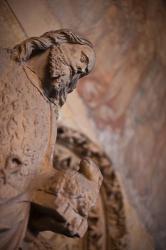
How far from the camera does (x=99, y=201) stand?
3.00 m

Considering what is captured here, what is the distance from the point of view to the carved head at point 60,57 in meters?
1.79

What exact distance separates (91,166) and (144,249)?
1915 millimetres

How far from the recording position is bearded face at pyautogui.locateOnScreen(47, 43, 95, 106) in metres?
1.80

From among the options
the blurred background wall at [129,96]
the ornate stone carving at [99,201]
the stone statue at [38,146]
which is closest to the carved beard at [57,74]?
the stone statue at [38,146]

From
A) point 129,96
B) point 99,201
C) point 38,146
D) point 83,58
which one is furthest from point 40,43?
point 129,96

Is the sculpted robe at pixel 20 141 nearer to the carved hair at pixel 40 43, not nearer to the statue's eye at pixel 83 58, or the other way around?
the carved hair at pixel 40 43

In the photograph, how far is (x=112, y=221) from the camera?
296 cm

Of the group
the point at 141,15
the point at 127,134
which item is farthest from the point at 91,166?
the point at 141,15

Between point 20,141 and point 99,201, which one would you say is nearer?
point 20,141

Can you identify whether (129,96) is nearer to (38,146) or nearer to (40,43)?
(40,43)

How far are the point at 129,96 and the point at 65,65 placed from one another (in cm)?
199

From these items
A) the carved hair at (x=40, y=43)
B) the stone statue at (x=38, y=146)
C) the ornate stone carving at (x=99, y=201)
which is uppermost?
the carved hair at (x=40, y=43)

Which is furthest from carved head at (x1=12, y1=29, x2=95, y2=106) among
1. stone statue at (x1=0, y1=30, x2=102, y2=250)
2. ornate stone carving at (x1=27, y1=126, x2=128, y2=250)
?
ornate stone carving at (x1=27, y1=126, x2=128, y2=250)

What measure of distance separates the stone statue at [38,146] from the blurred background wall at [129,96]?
1153 mm
